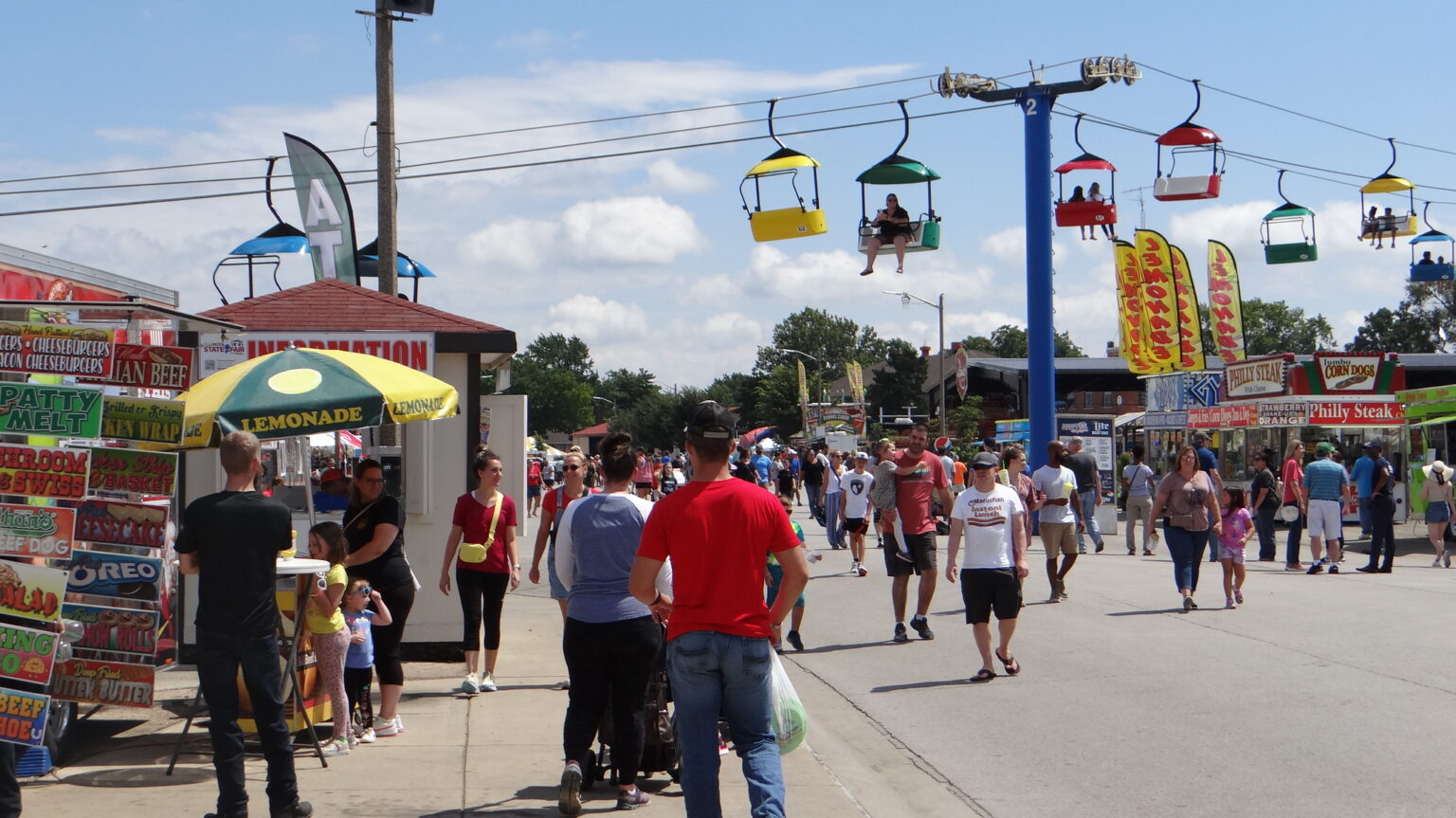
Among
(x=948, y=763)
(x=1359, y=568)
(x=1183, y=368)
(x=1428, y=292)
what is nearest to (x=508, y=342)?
(x=948, y=763)

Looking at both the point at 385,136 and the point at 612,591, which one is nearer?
the point at 612,591

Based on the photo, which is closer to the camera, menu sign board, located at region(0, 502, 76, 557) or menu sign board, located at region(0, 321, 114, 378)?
menu sign board, located at region(0, 502, 76, 557)

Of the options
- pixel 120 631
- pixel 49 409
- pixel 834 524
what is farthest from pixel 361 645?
pixel 834 524

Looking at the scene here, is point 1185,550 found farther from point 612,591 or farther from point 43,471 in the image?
point 43,471

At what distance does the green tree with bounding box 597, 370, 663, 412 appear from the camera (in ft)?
591

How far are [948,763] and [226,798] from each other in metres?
4.09

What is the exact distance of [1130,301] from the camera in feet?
104

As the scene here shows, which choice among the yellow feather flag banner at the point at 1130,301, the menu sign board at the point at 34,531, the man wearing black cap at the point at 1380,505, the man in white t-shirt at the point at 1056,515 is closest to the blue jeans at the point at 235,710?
the menu sign board at the point at 34,531

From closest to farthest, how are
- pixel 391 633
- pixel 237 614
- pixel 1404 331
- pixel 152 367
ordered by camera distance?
pixel 237 614, pixel 152 367, pixel 391 633, pixel 1404 331

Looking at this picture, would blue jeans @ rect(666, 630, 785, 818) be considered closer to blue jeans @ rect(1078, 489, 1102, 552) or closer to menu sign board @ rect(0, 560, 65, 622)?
menu sign board @ rect(0, 560, 65, 622)

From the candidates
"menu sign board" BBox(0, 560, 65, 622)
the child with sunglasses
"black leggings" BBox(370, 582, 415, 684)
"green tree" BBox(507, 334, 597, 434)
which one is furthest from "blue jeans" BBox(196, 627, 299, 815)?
"green tree" BBox(507, 334, 597, 434)

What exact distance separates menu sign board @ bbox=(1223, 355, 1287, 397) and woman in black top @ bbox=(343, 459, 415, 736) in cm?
2871

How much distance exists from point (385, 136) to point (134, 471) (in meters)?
6.94

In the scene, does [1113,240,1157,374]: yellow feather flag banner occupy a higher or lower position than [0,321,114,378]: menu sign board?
higher
